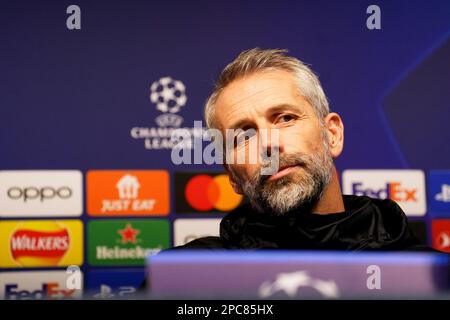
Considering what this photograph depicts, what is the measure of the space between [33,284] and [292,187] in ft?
2.07

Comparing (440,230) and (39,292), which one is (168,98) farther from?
(440,230)

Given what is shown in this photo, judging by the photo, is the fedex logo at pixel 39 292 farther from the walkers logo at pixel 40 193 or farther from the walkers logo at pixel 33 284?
the walkers logo at pixel 40 193

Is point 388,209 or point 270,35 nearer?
→ point 388,209

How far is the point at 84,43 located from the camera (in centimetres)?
127

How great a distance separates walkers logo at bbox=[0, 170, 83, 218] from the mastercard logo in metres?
0.26

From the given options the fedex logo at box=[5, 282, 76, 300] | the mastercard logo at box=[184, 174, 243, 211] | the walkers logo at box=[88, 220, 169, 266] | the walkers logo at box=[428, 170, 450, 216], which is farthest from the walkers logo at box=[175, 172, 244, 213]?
the walkers logo at box=[428, 170, 450, 216]

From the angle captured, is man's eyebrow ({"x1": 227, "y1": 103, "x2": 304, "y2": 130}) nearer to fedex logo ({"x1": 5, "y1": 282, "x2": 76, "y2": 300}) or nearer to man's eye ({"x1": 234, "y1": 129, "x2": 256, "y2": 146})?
man's eye ({"x1": 234, "y1": 129, "x2": 256, "y2": 146})

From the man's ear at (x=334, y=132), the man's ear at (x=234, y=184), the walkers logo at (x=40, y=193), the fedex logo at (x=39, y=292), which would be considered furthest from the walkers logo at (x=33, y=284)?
the man's ear at (x=334, y=132)

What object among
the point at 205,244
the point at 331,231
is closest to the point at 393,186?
the point at 331,231

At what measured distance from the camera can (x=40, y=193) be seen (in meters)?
1.25
